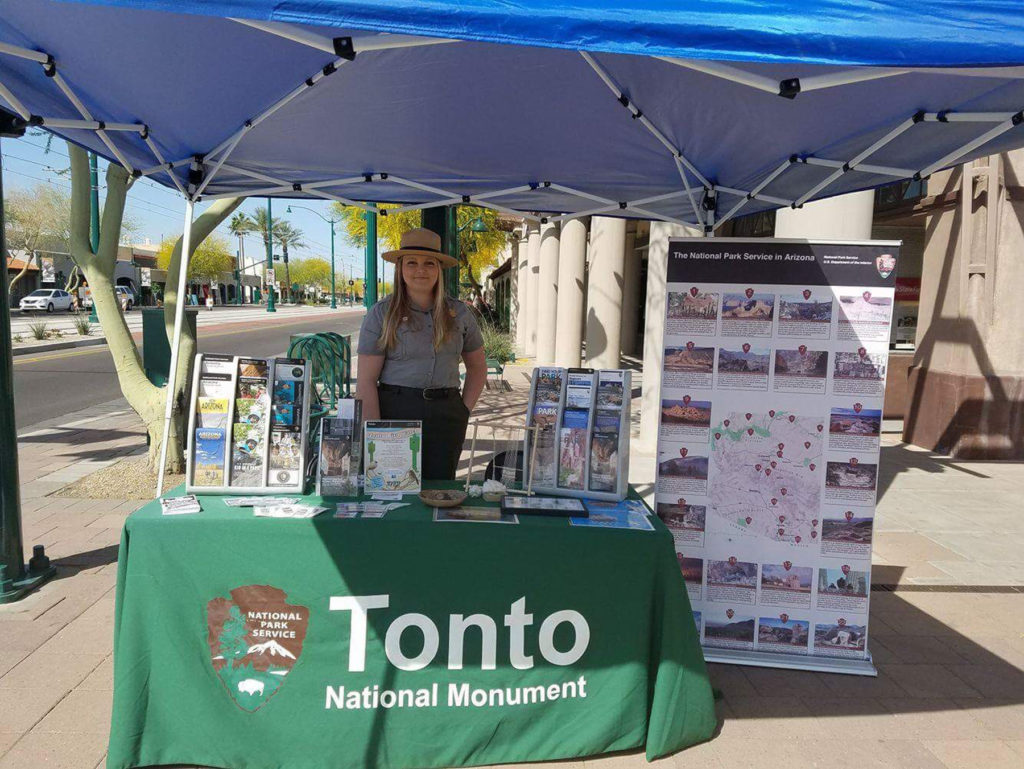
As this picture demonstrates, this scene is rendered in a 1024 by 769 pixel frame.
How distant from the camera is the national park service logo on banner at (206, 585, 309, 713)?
Result: 8.24ft

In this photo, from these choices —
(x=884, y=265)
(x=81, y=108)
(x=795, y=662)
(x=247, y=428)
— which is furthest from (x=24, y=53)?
(x=795, y=662)

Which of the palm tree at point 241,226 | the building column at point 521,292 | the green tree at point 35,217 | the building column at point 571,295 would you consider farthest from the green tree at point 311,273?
the building column at point 571,295

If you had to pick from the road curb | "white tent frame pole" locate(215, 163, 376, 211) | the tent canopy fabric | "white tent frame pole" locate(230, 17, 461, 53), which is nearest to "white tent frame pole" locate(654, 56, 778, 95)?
the tent canopy fabric

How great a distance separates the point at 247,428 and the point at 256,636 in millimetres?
800

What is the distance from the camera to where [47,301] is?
39312 mm

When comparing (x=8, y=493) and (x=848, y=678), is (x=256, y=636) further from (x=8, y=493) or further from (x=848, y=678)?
(x=848, y=678)

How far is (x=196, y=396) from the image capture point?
9.07ft

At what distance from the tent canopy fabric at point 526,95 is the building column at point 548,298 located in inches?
453

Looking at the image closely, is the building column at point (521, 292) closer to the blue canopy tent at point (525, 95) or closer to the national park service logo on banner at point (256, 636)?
the blue canopy tent at point (525, 95)

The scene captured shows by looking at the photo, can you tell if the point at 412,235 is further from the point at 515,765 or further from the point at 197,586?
the point at 515,765

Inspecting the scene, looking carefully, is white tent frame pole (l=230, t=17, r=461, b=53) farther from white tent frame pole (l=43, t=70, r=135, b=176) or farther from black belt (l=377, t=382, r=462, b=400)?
black belt (l=377, t=382, r=462, b=400)

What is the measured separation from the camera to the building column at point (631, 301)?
19250mm

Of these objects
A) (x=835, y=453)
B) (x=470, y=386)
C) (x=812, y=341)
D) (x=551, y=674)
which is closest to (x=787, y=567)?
(x=835, y=453)

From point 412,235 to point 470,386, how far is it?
867mm
